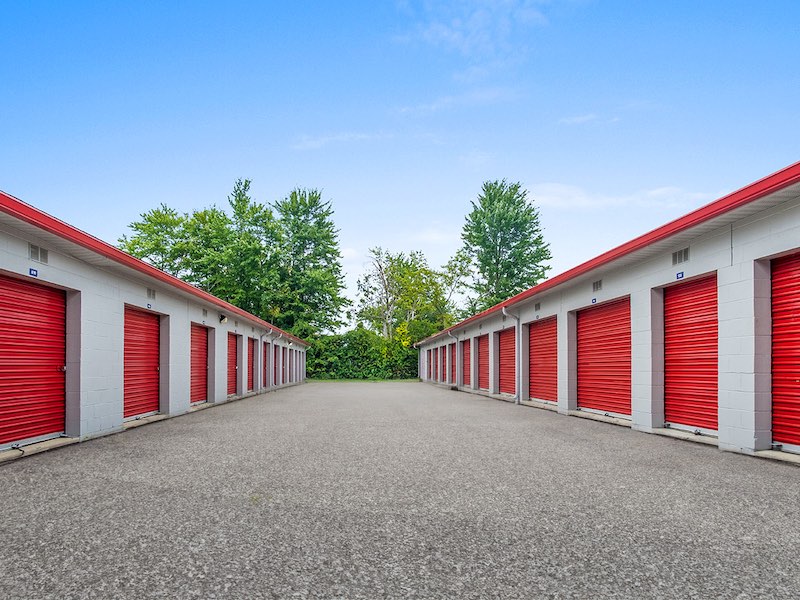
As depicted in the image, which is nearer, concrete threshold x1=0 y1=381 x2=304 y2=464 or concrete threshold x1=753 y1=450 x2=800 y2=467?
concrete threshold x1=753 y1=450 x2=800 y2=467

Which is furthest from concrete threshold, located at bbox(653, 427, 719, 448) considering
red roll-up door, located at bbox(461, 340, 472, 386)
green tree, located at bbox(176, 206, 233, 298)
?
green tree, located at bbox(176, 206, 233, 298)

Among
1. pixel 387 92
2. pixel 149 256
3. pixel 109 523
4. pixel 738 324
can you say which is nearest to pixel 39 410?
pixel 109 523

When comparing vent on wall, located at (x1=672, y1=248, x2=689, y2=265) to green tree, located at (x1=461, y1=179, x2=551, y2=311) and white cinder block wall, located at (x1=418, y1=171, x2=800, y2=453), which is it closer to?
white cinder block wall, located at (x1=418, y1=171, x2=800, y2=453)

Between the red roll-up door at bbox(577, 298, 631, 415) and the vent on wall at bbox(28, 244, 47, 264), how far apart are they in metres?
10.4

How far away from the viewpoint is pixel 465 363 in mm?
25344

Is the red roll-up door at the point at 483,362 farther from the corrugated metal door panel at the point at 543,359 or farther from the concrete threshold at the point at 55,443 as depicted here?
the concrete threshold at the point at 55,443

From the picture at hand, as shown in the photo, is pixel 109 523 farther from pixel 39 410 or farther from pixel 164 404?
pixel 164 404

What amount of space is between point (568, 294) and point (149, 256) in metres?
40.7

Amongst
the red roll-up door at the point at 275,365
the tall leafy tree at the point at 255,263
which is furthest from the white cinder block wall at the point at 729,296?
the tall leafy tree at the point at 255,263

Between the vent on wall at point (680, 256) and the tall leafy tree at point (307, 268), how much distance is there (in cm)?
3341

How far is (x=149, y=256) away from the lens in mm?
43531

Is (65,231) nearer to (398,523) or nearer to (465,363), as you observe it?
(398,523)

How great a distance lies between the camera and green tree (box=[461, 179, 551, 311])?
43500 millimetres

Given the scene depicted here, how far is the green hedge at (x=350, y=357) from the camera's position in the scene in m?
39.4
